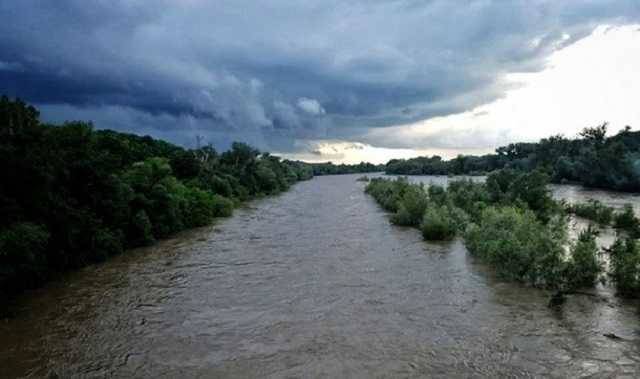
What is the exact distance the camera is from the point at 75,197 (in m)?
25.6

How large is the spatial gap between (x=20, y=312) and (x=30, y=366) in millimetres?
6238

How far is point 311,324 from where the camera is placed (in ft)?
55.6

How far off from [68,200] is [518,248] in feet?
75.6

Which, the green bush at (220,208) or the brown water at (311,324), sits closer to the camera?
the brown water at (311,324)

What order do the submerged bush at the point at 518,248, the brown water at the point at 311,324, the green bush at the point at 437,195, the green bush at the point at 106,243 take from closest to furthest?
the brown water at the point at 311,324
the submerged bush at the point at 518,248
the green bush at the point at 106,243
the green bush at the point at 437,195

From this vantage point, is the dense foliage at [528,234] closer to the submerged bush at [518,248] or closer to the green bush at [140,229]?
the submerged bush at [518,248]

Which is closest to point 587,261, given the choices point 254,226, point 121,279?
point 121,279

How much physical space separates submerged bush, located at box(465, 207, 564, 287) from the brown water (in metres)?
0.79

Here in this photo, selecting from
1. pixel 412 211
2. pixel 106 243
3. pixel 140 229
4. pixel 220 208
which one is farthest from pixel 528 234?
pixel 220 208

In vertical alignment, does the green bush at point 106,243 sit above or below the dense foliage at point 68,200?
below

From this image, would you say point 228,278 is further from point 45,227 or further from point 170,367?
point 170,367

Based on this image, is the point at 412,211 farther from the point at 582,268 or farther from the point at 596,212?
the point at 582,268

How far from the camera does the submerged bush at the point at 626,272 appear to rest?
18172 millimetres

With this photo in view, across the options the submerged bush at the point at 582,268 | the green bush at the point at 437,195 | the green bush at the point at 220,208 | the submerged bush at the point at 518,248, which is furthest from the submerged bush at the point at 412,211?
the green bush at the point at 220,208
